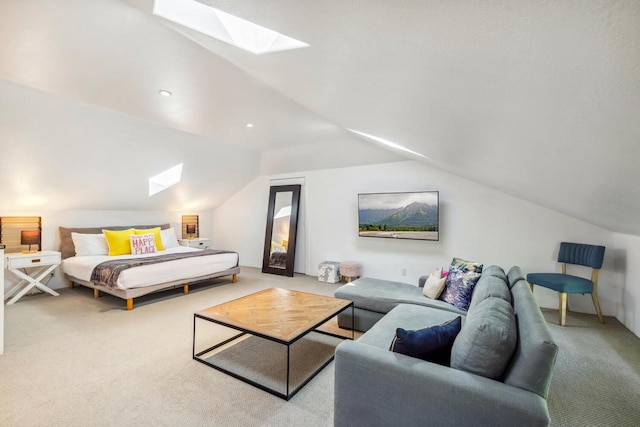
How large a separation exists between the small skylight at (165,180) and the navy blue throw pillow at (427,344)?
5.02m

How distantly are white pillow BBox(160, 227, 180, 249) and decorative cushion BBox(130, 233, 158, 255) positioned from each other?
45 centimetres

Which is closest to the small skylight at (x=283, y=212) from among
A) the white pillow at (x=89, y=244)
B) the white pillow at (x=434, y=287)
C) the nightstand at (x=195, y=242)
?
the nightstand at (x=195, y=242)

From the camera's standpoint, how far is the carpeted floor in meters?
1.91

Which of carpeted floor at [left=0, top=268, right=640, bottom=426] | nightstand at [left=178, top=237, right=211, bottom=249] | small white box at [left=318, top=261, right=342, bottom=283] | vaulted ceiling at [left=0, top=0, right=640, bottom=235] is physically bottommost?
carpeted floor at [left=0, top=268, right=640, bottom=426]

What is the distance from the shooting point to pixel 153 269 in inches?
164

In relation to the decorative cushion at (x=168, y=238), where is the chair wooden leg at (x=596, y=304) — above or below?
below

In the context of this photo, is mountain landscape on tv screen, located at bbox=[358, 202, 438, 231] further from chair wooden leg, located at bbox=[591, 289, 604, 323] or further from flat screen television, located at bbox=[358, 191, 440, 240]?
chair wooden leg, located at bbox=[591, 289, 604, 323]

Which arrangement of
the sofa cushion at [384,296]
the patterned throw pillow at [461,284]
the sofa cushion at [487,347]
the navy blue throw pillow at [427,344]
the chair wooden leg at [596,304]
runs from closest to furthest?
the sofa cushion at [487,347] → the navy blue throw pillow at [427,344] → the patterned throw pillow at [461,284] → the sofa cushion at [384,296] → the chair wooden leg at [596,304]

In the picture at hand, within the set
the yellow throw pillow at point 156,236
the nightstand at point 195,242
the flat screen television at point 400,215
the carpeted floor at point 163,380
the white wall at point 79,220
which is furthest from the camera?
the nightstand at point 195,242

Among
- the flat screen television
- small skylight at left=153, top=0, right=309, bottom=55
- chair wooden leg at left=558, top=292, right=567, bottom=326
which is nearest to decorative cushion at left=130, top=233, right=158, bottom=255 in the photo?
the flat screen television

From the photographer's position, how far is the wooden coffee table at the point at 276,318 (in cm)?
222

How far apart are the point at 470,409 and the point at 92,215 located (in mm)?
6373

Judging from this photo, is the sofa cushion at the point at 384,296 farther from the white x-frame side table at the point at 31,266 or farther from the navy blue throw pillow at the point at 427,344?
the white x-frame side table at the point at 31,266

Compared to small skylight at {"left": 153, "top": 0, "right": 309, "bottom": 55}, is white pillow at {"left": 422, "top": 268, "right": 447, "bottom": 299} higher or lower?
lower
